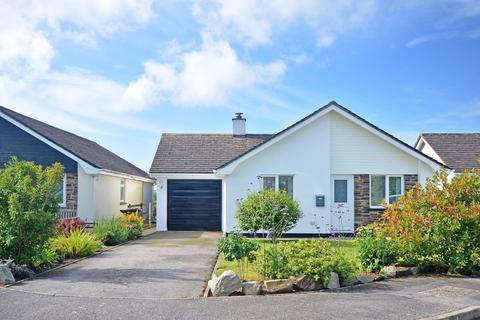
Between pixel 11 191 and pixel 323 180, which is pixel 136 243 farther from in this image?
pixel 323 180

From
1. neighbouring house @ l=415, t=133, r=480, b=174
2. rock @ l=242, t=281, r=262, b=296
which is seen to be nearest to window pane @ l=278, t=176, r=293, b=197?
rock @ l=242, t=281, r=262, b=296

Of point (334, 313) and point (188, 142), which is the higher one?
point (188, 142)

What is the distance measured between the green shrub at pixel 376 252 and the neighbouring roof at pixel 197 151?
10615 mm

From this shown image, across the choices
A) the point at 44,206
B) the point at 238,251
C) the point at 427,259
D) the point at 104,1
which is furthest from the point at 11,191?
the point at 427,259

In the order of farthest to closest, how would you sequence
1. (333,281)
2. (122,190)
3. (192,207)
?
1. (122,190)
2. (192,207)
3. (333,281)

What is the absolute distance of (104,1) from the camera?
10.9 meters

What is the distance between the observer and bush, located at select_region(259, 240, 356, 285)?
885 centimetres

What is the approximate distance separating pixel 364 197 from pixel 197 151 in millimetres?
9201

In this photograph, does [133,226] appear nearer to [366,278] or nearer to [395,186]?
[395,186]

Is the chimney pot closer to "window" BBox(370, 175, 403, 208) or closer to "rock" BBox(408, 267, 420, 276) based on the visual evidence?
"window" BBox(370, 175, 403, 208)

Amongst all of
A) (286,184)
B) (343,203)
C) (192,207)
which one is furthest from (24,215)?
(343,203)

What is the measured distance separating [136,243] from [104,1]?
344 inches

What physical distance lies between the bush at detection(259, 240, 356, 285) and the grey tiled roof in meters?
13.0

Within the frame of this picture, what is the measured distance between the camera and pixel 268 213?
43.4 feet
